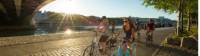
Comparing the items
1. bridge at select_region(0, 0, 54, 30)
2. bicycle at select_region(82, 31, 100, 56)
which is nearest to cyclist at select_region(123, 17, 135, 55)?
bicycle at select_region(82, 31, 100, 56)

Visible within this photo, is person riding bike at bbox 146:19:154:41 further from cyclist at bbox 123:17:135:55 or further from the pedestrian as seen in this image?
cyclist at bbox 123:17:135:55

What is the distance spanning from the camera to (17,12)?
170ft

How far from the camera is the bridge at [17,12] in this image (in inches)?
1948

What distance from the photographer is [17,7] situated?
49.7 metres

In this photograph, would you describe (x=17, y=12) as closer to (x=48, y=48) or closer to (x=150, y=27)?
(x=48, y=48)

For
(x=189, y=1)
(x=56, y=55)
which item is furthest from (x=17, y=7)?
(x=56, y=55)

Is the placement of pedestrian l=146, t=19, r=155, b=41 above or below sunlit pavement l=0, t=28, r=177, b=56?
above

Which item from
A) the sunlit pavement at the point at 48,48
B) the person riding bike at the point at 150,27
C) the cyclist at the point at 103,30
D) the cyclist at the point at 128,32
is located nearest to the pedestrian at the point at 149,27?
the person riding bike at the point at 150,27

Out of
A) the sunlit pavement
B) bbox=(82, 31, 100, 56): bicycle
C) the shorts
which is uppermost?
the shorts

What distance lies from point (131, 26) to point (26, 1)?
1703 inches

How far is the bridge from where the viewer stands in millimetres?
49469

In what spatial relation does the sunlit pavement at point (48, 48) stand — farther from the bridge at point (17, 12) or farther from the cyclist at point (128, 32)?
the bridge at point (17, 12)

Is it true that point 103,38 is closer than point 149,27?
Yes

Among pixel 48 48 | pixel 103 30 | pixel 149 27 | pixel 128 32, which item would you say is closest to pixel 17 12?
pixel 48 48
